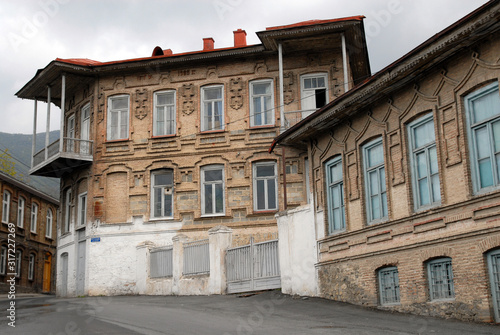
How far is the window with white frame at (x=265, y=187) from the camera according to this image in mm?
26000

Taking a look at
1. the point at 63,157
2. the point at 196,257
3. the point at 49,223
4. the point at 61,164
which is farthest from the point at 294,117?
the point at 49,223

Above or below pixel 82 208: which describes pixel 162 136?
above

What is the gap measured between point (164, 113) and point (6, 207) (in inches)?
684

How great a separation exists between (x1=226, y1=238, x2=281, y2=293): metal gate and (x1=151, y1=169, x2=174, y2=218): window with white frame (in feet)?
23.1

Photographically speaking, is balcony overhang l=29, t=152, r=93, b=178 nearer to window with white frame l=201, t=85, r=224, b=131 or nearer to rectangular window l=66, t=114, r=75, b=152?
rectangular window l=66, t=114, r=75, b=152

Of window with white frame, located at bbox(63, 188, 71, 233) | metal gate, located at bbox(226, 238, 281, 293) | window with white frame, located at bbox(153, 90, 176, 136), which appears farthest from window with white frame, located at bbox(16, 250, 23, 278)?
metal gate, located at bbox(226, 238, 281, 293)

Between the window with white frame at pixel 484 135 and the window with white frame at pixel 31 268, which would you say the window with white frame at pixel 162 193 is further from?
the window with white frame at pixel 31 268

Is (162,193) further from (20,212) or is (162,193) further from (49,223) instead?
(49,223)

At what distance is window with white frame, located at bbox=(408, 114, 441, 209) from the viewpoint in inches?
558

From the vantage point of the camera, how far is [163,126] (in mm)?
27859

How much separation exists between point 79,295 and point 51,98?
33.3 feet

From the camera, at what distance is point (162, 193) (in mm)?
27328

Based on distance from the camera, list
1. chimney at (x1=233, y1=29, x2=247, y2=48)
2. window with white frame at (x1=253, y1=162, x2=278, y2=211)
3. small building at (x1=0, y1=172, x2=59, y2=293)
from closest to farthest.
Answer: window with white frame at (x1=253, y1=162, x2=278, y2=211), chimney at (x1=233, y1=29, x2=247, y2=48), small building at (x1=0, y1=172, x2=59, y2=293)

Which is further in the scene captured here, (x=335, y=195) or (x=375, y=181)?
(x=335, y=195)
